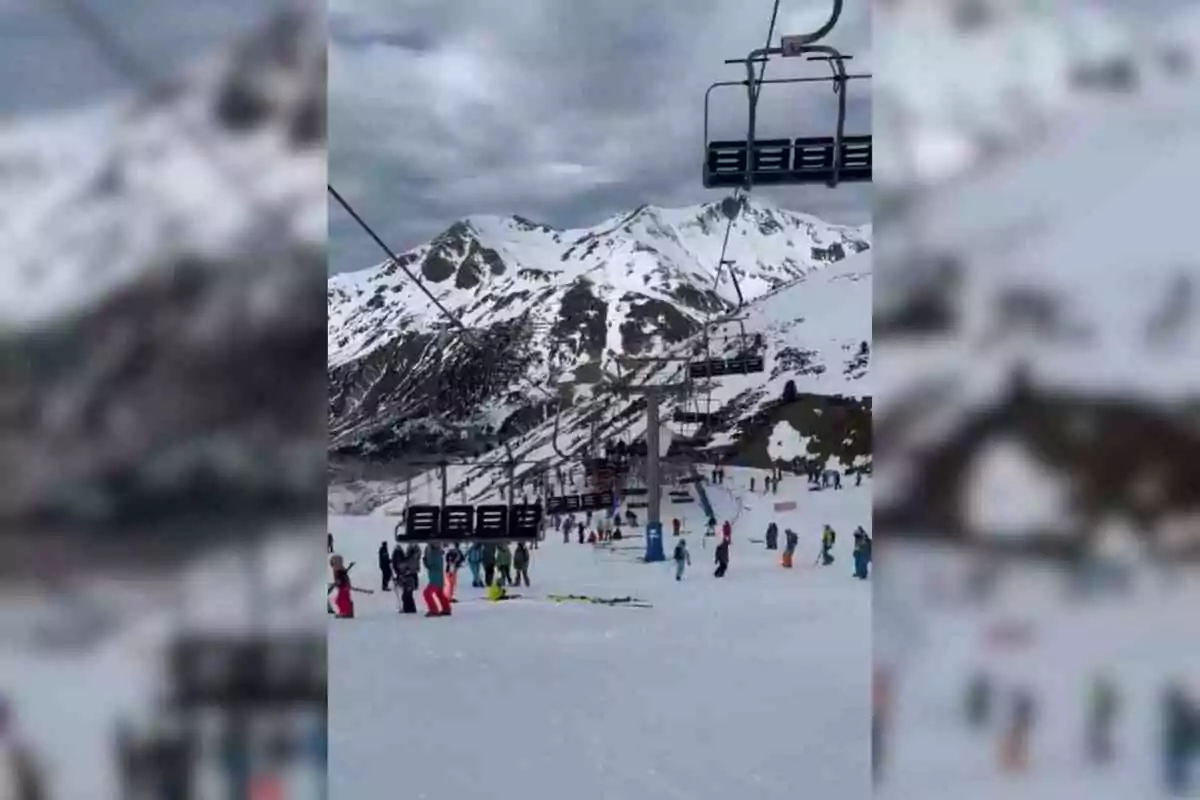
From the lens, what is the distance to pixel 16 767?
6.75 ft

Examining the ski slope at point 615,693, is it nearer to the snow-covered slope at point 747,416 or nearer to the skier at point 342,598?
the skier at point 342,598

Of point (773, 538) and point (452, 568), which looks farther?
point (773, 538)

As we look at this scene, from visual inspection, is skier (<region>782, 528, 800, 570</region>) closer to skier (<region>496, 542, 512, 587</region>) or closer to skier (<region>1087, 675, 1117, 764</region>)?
skier (<region>496, 542, 512, 587</region>)

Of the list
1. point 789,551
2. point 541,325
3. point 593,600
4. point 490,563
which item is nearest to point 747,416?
point 789,551

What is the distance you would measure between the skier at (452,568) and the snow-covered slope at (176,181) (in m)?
3.91

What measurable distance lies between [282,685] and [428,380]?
22114 millimetres

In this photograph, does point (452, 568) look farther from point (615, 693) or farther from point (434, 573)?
point (615, 693)

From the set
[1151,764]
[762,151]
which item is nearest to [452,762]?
[1151,764]

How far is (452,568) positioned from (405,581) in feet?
1.14

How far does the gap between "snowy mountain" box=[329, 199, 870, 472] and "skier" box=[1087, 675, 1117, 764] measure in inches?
343

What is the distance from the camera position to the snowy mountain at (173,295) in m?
1.95

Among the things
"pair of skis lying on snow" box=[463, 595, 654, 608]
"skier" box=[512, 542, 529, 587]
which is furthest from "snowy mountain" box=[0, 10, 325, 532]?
"skier" box=[512, 542, 529, 587]

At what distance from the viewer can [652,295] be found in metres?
42.9

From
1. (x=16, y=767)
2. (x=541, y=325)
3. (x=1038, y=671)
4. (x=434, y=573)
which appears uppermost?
(x=541, y=325)
